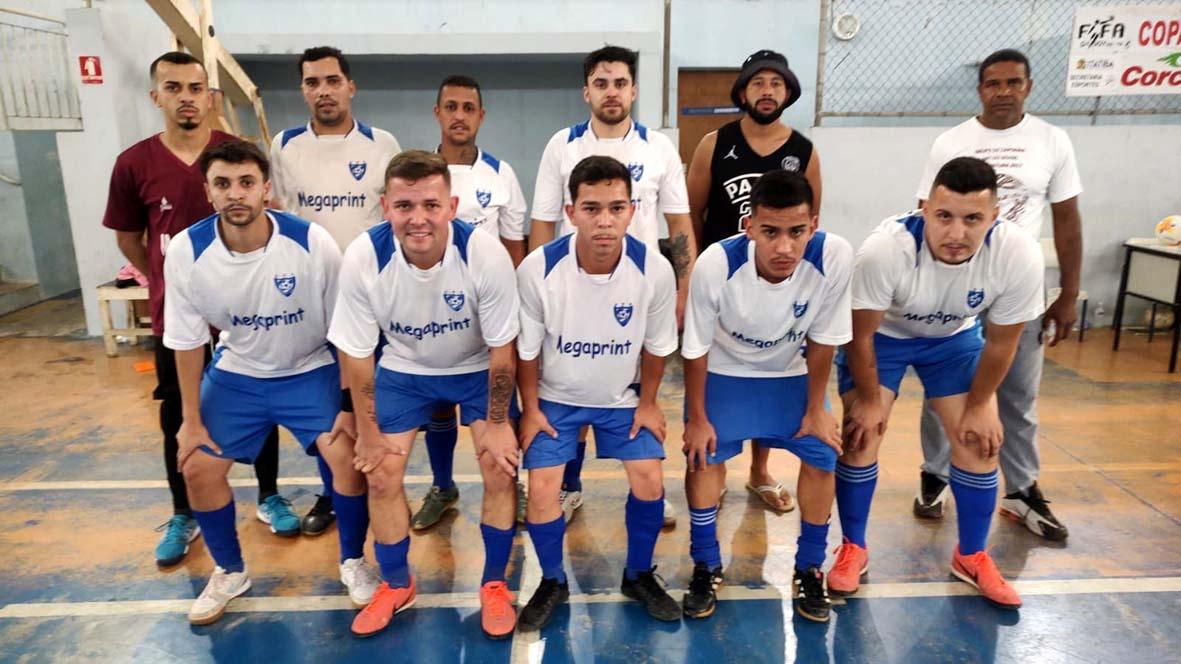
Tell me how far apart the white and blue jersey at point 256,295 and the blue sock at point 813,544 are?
6.14 feet

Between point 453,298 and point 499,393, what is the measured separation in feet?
1.16

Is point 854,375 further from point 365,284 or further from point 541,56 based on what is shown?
point 541,56

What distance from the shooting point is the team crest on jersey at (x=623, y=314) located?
2496mm

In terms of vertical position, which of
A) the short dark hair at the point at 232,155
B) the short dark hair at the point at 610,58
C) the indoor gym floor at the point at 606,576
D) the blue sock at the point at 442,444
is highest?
the short dark hair at the point at 610,58

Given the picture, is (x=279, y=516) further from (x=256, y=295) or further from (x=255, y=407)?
(x=256, y=295)

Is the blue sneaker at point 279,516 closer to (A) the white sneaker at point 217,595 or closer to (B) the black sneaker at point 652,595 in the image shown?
(A) the white sneaker at point 217,595

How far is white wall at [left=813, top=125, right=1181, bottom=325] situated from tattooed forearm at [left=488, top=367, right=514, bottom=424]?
460 cm

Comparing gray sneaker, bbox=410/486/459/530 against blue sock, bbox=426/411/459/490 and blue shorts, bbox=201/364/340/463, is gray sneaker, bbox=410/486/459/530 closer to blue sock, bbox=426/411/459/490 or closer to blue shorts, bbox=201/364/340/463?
blue sock, bbox=426/411/459/490

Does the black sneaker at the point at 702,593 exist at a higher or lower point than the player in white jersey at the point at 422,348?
lower

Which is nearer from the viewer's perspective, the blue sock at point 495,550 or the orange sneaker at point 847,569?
the blue sock at point 495,550

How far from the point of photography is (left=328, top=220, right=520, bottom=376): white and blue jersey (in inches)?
96.4

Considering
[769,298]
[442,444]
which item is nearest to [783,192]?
[769,298]

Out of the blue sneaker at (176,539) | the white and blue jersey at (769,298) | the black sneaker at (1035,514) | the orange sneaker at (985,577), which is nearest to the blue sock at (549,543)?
the white and blue jersey at (769,298)

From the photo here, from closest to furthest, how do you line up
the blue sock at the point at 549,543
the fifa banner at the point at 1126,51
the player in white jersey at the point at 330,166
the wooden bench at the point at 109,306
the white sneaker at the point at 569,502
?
the blue sock at the point at 549,543 < the player in white jersey at the point at 330,166 < the white sneaker at the point at 569,502 < the wooden bench at the point at 109,306 < the fifa banner at the point at 1126,51
